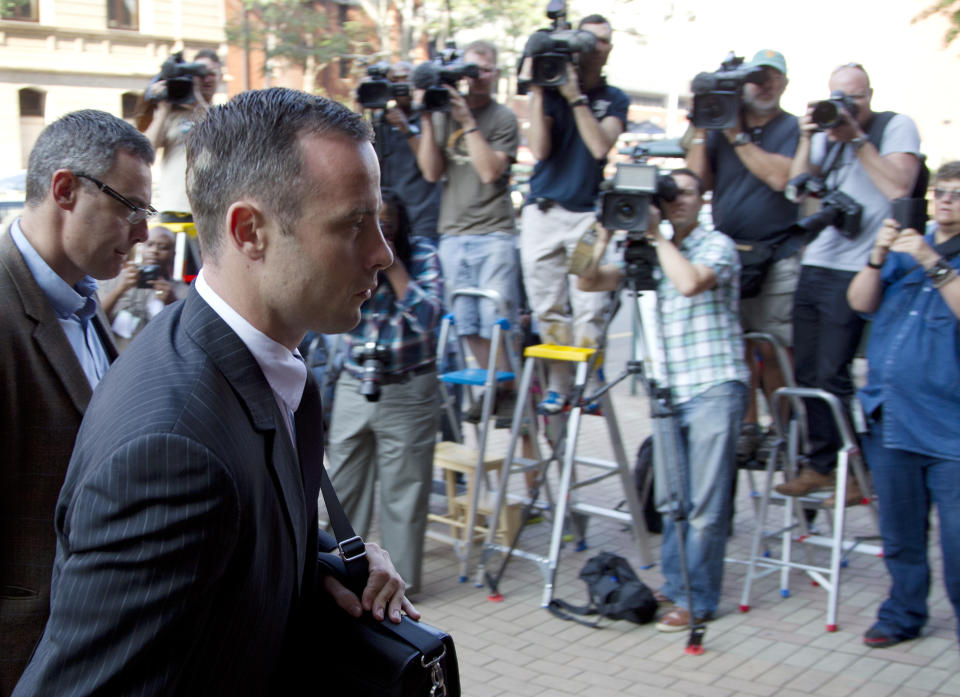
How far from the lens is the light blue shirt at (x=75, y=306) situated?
94.1 inches

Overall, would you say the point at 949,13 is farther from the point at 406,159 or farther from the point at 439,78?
the point at 406,159

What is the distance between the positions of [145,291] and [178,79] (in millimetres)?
1545

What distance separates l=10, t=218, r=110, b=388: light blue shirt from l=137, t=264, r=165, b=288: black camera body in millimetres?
2602

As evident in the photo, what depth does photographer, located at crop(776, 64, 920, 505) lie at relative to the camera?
5.20 m

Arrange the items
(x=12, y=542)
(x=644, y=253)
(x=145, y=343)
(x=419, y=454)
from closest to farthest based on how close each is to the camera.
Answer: (x=145, y=343)
(x=12, y=542)
(x=644, y=253)
(x=419, y=454)

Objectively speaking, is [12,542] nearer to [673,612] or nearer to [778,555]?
[673,612]

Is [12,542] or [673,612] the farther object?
[673,612]

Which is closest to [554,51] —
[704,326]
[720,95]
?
[720,95]

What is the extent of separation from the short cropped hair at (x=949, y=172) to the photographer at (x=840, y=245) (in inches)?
29.7

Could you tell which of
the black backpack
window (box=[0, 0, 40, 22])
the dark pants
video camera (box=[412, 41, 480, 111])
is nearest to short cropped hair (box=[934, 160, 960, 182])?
the dark pants

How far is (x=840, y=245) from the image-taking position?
541cm

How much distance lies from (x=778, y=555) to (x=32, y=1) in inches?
1007

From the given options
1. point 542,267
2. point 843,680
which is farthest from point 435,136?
point 843,680

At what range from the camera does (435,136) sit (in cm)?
665
